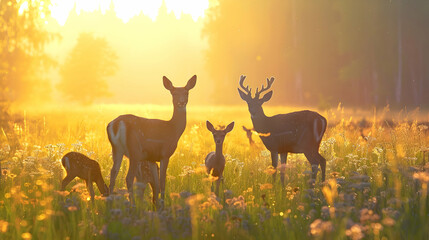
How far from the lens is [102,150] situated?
1007 cm

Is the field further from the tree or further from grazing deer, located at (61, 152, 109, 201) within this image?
the tree

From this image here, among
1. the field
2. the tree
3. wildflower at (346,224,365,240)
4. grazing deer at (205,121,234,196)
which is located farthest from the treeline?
wildflower at (346,224,365,240)

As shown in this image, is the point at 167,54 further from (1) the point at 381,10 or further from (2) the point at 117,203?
(2) the point at 117,203

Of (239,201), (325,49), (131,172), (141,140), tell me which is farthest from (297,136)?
(325,49)

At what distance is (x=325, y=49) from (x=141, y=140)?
3450cm

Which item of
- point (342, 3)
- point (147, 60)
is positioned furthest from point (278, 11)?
point (147, 60)

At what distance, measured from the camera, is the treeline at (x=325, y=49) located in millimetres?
34312

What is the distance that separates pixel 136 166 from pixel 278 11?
36995 mm

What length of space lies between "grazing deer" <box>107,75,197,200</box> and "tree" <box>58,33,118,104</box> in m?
56.2

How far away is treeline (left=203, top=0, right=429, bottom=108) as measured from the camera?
1351 inches

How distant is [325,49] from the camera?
38906 mm

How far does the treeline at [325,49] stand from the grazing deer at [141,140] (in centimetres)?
2483

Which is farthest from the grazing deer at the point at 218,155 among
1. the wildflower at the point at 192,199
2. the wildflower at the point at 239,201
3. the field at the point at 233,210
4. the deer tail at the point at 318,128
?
the wildflower at the point at 192,199

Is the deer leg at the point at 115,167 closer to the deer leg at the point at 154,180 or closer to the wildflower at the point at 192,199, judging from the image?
the deer leg at the point at 154,180
